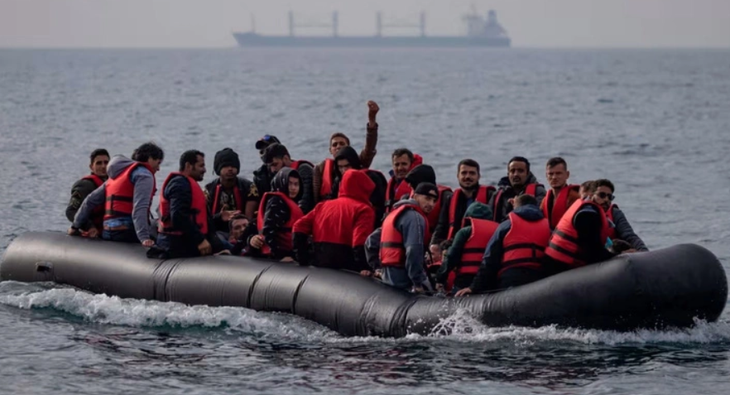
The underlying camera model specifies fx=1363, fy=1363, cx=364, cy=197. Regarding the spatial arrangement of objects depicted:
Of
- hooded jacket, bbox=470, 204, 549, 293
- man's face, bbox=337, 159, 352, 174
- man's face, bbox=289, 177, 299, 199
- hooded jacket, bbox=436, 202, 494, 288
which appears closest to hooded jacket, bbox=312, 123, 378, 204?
man's face, bbox=337, 159, 352, 174

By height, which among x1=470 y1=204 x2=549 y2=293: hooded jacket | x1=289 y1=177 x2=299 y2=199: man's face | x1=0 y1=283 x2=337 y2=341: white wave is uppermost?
x1=289 y1=177 x2=299 y2=199: man's face

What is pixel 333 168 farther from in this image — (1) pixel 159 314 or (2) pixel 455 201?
(1) pixel 159 314

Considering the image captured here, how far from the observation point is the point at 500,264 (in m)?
12.7

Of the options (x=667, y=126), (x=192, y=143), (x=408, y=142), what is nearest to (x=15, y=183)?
(x=192, y=143)

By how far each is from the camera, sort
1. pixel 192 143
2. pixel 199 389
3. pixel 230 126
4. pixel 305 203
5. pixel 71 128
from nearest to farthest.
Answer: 1. pixel 199 389
2. pixel 305 203
3. pixel 192 143
4. pixel 71 128
5. pixel 230 126

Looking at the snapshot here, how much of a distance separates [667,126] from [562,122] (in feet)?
15.5

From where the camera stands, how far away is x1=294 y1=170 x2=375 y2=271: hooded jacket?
1348 centimetres

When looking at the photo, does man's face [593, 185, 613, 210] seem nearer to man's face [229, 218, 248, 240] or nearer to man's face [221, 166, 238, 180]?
man's face [229, 218, 248, 240]

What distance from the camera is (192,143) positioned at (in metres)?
44.1

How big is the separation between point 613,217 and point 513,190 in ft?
3.43

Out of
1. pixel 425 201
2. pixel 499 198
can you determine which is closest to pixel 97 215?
pixel 425 201

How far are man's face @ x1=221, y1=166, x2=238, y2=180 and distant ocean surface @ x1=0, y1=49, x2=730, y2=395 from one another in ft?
5.86

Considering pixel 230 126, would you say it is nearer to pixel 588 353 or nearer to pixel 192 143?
pixel 192 143

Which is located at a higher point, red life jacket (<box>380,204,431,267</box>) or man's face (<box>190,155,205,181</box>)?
man's face (<box>190,155,205,181</box>)
